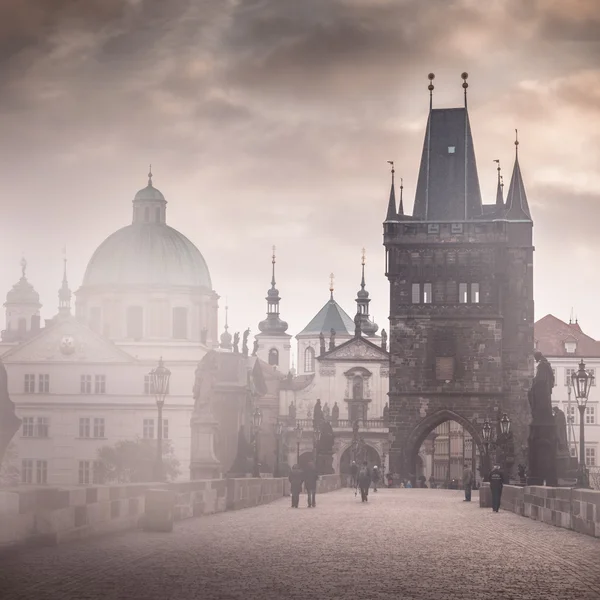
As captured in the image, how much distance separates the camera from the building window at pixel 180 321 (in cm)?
11488

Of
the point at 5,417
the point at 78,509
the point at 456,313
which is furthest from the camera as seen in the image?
the point at 456,313

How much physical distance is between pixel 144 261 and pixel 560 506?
3458 inches

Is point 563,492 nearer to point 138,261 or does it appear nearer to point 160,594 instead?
point 160,594

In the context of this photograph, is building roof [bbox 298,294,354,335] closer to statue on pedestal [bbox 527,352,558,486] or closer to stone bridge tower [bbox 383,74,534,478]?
stone bridge tower [bbox 383,74,534,478]

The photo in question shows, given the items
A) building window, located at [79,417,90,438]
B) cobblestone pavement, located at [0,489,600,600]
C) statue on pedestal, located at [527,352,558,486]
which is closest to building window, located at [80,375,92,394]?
building window, located at [79,417,90,438]

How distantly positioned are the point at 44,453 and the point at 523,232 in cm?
3712

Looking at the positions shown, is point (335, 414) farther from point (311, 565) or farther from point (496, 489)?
point (311, 565)

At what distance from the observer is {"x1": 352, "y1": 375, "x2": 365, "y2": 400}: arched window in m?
126

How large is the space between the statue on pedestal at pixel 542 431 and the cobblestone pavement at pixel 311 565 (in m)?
9.39

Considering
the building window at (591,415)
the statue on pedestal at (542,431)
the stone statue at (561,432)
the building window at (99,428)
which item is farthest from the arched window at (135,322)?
the statue on pedestal at (542,431)

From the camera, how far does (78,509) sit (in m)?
22.2

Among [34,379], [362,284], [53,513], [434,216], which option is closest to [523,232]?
[434,216]

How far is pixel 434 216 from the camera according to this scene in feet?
308

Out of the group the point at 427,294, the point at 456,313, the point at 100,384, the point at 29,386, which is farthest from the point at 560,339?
the point at 29,386
